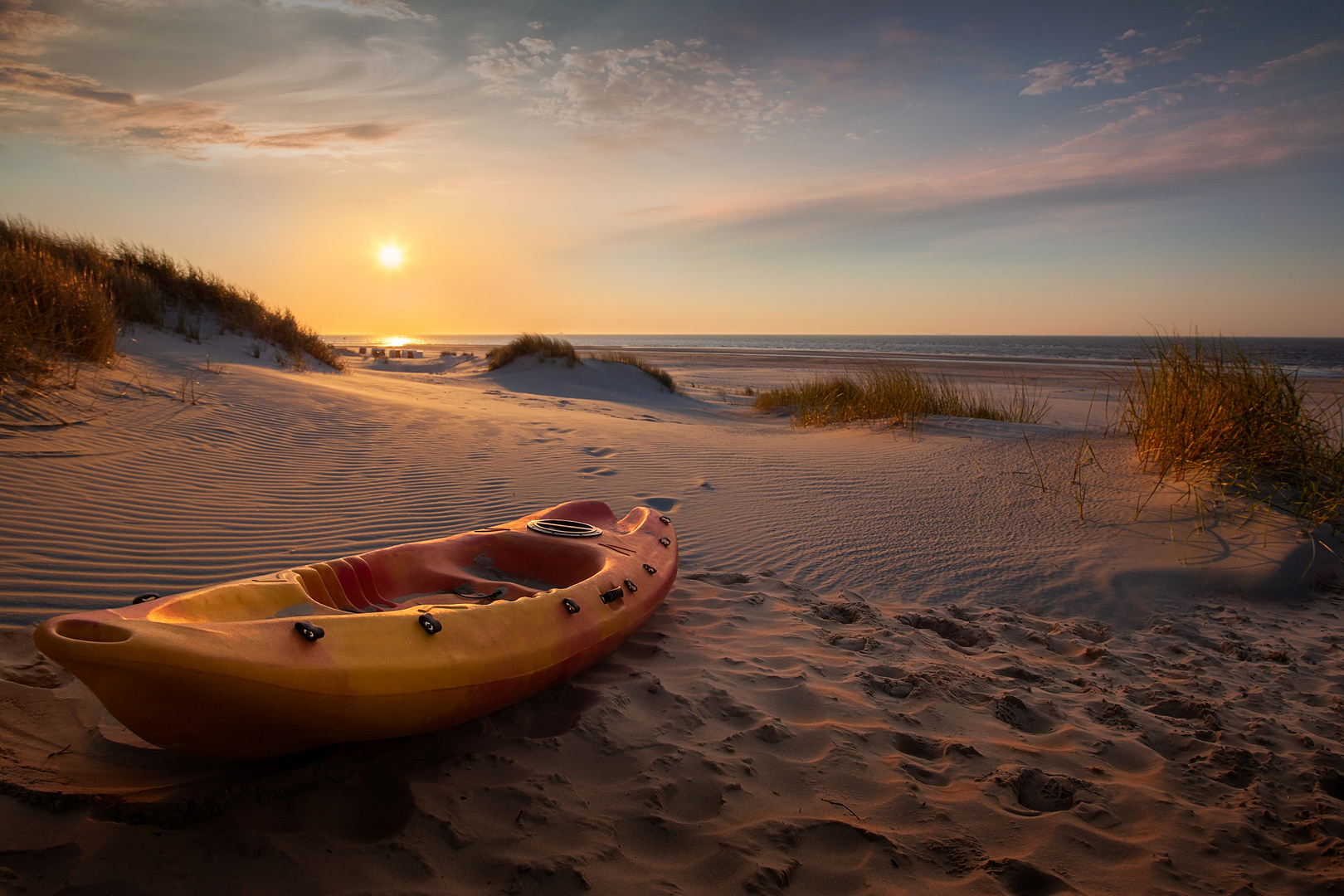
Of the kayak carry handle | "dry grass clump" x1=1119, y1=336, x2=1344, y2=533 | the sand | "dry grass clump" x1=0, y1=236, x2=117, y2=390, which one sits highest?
"dry grass clump" x1=0, y1=236, x2=117, y2=390

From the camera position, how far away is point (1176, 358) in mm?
5328

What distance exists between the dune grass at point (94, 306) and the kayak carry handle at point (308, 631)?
4.65 metres

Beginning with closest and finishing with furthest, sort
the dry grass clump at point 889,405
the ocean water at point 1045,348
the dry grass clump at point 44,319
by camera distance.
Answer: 1. the dry grass clump at point 44,319
2. the dry grass clump at point 889,405
3. the ocean water at point 1045,348

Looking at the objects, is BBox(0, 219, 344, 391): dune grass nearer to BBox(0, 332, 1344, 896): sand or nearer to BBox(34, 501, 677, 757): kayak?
BBox(0, 332, 1344, 896): sand

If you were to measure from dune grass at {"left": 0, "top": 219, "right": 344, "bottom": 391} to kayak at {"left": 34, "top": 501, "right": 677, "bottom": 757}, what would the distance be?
13.5 feet

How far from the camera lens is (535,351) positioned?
51.6 feet

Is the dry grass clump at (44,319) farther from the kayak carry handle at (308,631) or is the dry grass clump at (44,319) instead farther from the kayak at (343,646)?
the kayak carry handle at (308,631)

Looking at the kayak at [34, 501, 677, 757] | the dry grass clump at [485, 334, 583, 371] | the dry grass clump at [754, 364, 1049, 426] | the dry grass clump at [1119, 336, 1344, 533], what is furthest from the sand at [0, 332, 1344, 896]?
the dry grass clump at [485, 334, 583, 371]

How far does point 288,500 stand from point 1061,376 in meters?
24.0

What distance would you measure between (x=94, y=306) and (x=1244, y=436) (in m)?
10.5

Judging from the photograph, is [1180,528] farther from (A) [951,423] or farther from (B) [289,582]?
(B) [289,582]

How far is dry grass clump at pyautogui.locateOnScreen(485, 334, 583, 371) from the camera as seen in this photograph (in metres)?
15.3

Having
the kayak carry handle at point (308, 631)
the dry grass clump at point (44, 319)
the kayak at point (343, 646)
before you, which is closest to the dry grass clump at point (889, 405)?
the kayak at point (343, 646)

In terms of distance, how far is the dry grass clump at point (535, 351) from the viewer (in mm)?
15312
